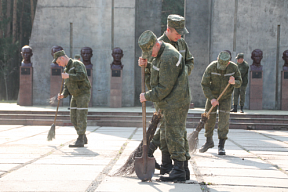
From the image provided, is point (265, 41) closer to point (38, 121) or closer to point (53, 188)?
point (38, 121)

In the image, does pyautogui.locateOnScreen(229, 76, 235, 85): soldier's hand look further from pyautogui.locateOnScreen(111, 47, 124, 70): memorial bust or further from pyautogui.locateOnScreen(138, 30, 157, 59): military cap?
pyautogui.locateOnScreen(111, 47, 124, 70): memorial bust

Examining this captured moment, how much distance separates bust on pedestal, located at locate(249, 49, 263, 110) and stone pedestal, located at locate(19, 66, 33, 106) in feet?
32.9

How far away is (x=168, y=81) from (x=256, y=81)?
12.3m

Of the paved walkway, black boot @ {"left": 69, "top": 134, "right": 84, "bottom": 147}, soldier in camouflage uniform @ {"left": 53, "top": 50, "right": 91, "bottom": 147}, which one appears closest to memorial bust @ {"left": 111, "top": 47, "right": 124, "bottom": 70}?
the paved walkway

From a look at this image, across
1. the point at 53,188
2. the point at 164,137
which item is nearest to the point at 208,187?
the point at 164,137

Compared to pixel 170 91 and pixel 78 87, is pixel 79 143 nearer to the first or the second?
pixel 78 87

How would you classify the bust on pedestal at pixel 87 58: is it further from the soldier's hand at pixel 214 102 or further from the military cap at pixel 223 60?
the soldier's hand at pixel 214 102

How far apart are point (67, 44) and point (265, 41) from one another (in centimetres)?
972

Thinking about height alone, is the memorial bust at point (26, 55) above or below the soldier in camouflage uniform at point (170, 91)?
above

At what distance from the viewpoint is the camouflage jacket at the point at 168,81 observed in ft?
12.9

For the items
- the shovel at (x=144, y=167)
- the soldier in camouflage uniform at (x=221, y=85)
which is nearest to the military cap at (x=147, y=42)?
the shovel at (x=144, y=167)

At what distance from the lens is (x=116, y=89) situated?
1557 centimetres

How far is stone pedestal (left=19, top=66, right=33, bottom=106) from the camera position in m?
15.7

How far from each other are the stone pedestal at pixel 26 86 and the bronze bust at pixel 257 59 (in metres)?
10.0
